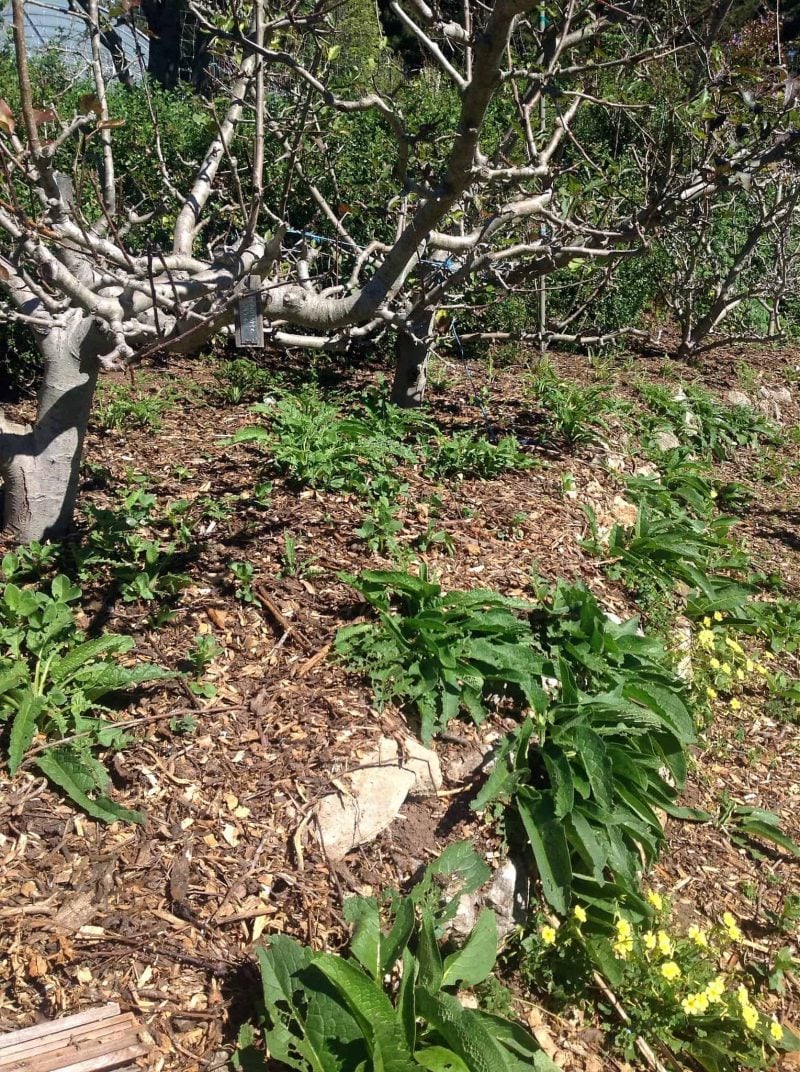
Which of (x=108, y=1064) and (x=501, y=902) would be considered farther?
(x=501, y=902)

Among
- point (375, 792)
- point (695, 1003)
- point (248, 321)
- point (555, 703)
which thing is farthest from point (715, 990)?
point (248, 321)

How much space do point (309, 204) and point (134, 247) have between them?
152 cm

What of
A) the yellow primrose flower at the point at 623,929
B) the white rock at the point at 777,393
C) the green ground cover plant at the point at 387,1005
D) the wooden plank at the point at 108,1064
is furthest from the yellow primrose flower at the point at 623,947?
the white rock at the point at 777,393

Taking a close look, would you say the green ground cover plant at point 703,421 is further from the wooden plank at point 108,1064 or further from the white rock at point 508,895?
the wooden plank at point 108,1064

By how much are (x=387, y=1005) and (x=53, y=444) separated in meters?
2.49

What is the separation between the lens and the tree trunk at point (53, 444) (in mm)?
3287

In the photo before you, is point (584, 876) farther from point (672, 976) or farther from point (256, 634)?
point (256, 634)

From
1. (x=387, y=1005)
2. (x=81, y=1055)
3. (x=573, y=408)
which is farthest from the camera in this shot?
(x=573, y=408)

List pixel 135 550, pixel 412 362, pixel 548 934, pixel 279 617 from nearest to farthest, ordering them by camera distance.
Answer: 1. pixel 548 934
2. pixel 279 617
3. pixel 135 550
4. pixel 412 362

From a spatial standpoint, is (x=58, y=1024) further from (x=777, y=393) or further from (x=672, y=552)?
(x=777, y=393)

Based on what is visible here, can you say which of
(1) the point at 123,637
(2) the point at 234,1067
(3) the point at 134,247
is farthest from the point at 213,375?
(2) the point at 234,1067

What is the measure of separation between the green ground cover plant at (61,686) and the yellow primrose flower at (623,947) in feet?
5.25

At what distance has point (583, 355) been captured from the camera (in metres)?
7.79

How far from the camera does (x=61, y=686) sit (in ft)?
9.21
